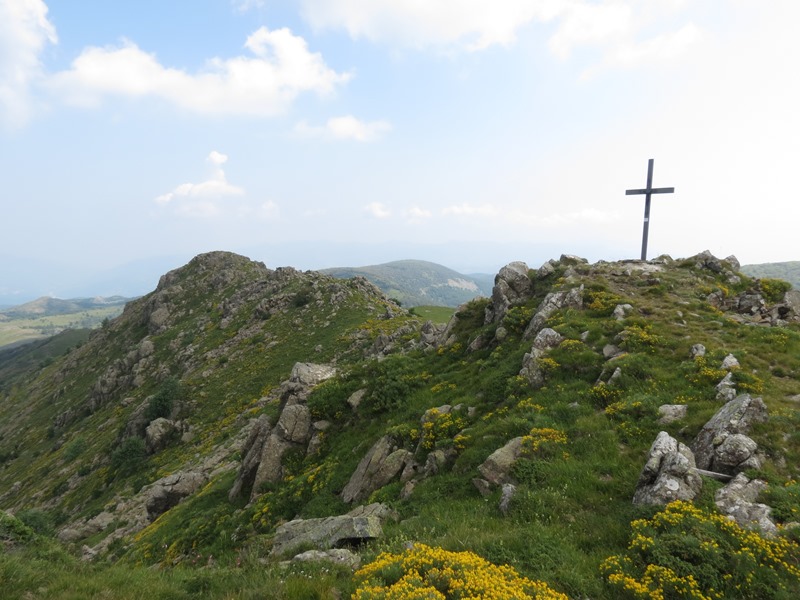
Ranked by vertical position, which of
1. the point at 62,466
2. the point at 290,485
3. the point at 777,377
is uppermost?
the point at 777,377

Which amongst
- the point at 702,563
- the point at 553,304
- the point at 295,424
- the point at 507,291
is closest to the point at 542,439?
the point at 702,563

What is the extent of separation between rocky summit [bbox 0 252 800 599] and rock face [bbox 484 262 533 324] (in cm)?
19

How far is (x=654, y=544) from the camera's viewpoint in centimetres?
878

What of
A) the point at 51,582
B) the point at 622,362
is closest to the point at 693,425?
the point at 622,362

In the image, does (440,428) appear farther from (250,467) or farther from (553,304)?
(250,467)

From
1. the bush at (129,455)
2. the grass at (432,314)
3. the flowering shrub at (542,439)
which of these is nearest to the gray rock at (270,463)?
the flowering shrub at (542,439)

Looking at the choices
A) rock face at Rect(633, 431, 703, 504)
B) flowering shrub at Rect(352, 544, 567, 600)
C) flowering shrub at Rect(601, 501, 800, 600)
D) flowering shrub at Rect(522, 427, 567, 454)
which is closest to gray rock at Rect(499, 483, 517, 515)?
flowering shrub at Rect(522, 427, 567, 454)

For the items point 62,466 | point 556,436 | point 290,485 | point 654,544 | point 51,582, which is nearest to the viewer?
point 654,544

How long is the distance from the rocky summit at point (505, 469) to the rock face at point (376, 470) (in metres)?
0.11

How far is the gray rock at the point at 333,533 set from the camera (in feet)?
37.1

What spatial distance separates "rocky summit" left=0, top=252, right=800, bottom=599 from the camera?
347 inches

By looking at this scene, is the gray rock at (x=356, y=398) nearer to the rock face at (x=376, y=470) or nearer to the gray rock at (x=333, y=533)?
the rock face at (x=376, y=470)

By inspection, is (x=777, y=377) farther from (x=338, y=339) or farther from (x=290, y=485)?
(x=338, y=339)

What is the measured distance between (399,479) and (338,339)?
34.6m
